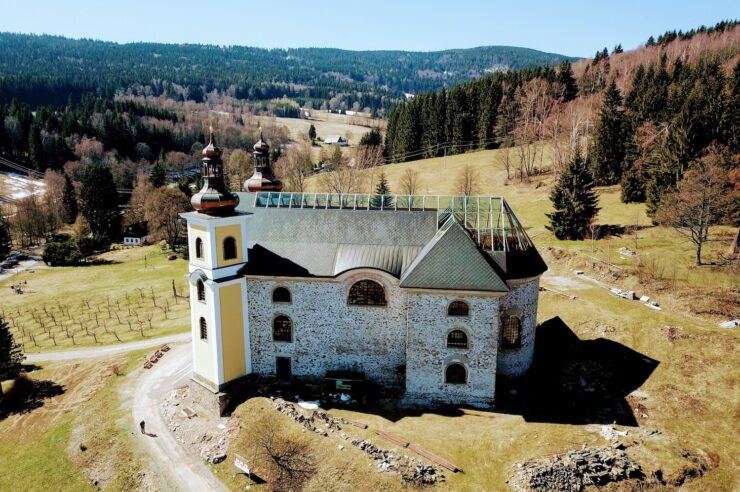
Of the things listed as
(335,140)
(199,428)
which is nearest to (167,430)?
(199,428)

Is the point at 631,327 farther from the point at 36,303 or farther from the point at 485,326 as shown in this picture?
the point at 36,303

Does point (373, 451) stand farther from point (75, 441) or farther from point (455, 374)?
point (75, 441)

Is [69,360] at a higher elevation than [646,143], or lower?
lower

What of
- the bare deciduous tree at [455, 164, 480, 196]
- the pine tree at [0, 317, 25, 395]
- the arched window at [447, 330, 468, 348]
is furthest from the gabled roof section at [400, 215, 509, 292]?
the bare deciduous tree at [455, 164, 480, 196]

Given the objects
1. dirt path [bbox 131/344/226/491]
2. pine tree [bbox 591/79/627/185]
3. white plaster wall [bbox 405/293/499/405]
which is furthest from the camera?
pine tree [bbox 591/79/627/185]

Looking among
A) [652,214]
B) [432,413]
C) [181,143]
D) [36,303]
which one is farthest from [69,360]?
[181,143]

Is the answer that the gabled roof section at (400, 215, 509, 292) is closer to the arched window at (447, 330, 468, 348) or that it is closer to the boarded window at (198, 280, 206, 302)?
the arched window at (447, 330, 468, 348)

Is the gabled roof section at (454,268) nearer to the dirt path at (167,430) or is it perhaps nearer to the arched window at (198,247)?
the arched window at (198,247)
